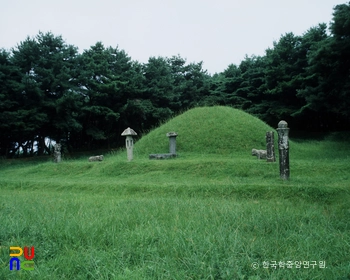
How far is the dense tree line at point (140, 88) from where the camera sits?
16828mm

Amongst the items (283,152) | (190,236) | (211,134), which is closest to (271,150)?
(283,152)

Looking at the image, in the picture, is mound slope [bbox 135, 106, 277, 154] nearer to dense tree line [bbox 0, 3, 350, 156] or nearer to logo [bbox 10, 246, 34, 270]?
dense tree line [bbox 0, 3, 350, 156]

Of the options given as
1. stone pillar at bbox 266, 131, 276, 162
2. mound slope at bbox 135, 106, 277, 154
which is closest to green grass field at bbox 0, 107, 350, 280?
stone pillar at bbox 266, 131, 276, 162

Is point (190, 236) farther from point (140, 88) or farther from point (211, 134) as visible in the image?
point (140, 88)

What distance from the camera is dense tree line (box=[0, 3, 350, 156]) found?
55.2ft

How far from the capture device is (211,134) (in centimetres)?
1583

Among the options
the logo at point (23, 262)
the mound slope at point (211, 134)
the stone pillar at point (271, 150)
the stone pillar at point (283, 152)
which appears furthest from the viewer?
the mound slope at point (211, 134)

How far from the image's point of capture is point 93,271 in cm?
262

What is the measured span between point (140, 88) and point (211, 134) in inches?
472

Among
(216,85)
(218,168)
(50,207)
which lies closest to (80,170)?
(218,168)

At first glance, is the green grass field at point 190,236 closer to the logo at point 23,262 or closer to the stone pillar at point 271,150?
the logo at point 23,262

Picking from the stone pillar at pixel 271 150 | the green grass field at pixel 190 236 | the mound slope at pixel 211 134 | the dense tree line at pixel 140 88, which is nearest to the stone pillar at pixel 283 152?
the green grass field at pixel 190 236

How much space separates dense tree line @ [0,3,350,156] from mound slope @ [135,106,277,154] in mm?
4866

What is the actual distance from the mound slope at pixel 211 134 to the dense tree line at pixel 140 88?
487 cm
